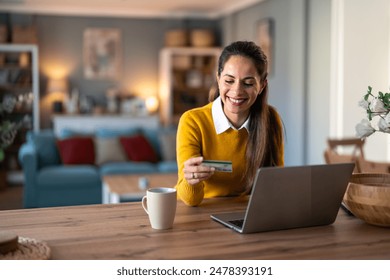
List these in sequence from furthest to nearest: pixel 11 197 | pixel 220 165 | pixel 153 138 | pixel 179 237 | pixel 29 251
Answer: pixel 11 197 → pixel 153 138 → pixel 220 165 → pixel 179 237 → pixel 29 251

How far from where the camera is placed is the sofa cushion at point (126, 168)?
5.59 m

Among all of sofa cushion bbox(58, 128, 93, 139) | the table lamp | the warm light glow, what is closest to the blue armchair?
sofa cushion bbox(58, 128, 93, 139)

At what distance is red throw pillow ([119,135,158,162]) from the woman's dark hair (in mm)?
4082

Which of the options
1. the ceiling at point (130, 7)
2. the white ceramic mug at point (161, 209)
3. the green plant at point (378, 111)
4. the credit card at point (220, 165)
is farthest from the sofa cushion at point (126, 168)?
the green plant at point (378, 111)

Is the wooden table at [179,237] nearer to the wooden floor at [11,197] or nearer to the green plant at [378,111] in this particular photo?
the green plant at [378,111]

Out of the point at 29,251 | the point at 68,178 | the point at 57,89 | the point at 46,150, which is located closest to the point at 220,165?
the point at 29,251

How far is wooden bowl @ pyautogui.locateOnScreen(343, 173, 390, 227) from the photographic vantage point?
139cm

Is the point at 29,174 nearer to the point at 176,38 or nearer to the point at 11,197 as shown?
the point at 11,197

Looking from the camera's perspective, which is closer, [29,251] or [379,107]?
[29,251]

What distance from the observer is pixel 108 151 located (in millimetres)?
5938

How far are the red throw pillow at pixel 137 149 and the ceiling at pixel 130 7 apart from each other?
243 centimetres

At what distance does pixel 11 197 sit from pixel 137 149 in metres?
1.87
